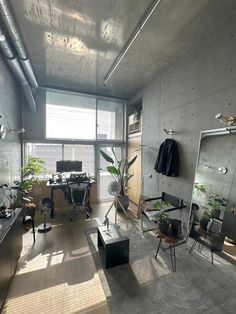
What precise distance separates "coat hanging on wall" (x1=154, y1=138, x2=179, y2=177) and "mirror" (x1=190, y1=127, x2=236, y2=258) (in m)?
0.51

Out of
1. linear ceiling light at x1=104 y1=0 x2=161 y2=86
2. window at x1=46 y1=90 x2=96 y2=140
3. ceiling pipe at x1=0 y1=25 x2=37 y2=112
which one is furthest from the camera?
window at x1=46 y1=90 x2=96 y2=140

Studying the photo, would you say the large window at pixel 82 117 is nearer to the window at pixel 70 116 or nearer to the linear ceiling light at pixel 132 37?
the window at pixel 70 116

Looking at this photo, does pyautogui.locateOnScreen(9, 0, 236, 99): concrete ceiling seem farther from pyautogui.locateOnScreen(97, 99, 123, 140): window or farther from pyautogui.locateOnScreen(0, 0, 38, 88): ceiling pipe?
pyautogui.locateOnScreen(97, 99, 123, 140): window

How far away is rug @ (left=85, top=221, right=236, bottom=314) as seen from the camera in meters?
1.73

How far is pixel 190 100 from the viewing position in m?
3.10

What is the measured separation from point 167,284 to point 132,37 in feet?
12.2

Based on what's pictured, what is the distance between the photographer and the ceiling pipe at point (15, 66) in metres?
2.58

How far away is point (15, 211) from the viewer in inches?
97.5

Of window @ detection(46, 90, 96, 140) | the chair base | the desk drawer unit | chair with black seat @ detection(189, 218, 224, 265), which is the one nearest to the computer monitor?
window @ detection(46, 90, 96, 140)

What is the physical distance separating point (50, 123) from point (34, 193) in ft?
7.09

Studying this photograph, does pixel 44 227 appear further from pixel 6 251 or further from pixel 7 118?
pixel 7 118

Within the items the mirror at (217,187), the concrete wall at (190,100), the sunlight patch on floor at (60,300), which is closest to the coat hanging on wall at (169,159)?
the concrete wall at (190,100)

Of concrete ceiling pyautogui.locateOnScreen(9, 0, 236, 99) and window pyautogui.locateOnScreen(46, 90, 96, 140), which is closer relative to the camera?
concrete ceiling pyautogui.locateOnScreen(9, 0, 236, 99)

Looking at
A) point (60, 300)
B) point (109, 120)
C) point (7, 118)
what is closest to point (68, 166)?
point (7, 118)
